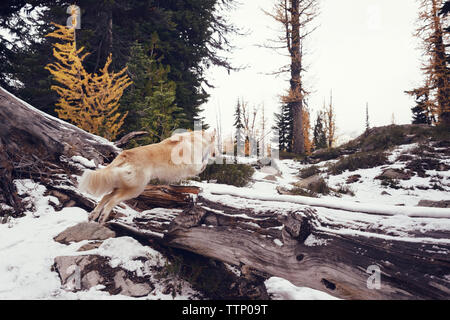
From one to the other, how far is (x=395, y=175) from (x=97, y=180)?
8676 mm

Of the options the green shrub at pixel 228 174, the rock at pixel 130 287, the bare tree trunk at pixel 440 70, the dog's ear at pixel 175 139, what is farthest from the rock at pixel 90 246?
the bare tree trunk at pixel 440 70

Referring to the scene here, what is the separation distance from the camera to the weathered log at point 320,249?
1646 mm

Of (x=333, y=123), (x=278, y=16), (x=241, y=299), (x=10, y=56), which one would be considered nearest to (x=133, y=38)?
(x=10, y=56)

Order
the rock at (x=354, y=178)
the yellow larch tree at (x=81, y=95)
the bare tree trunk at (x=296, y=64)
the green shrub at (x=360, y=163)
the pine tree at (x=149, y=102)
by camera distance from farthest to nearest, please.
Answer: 1. the bare tree trunk at (x=296, y=64)
2. the green shrub at (x=360, y=163)
3. the rock at (x=354, y=178)
4. the pine tree at (x=149, y=102)
5. the yellow larch tree at (x=81, y=95)

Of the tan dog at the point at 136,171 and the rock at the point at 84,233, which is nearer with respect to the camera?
the tan dog at the point at 136,171

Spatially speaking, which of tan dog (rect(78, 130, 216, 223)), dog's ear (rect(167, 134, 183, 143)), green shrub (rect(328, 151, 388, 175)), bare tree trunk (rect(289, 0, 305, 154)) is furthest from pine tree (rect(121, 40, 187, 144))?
bare tree trunk (rect(289, 0, 305, 154))

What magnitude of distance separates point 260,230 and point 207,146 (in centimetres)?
249

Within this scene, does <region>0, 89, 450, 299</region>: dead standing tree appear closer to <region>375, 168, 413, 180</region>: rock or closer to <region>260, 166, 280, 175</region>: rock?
<region>375, 168, 413, 180</region>: rock

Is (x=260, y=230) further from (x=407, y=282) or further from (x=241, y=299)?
(x=407, y=282)

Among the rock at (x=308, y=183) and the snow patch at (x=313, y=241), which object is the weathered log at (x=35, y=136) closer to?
the snow patch at (x=313, y=241)

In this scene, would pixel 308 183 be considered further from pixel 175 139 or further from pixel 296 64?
pixel 296 64

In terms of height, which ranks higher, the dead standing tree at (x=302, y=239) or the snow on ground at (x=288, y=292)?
the dead standing tree at (x=302, y=239)

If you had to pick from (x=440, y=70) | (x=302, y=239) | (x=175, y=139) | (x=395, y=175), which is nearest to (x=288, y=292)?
(x=302, y=239)
